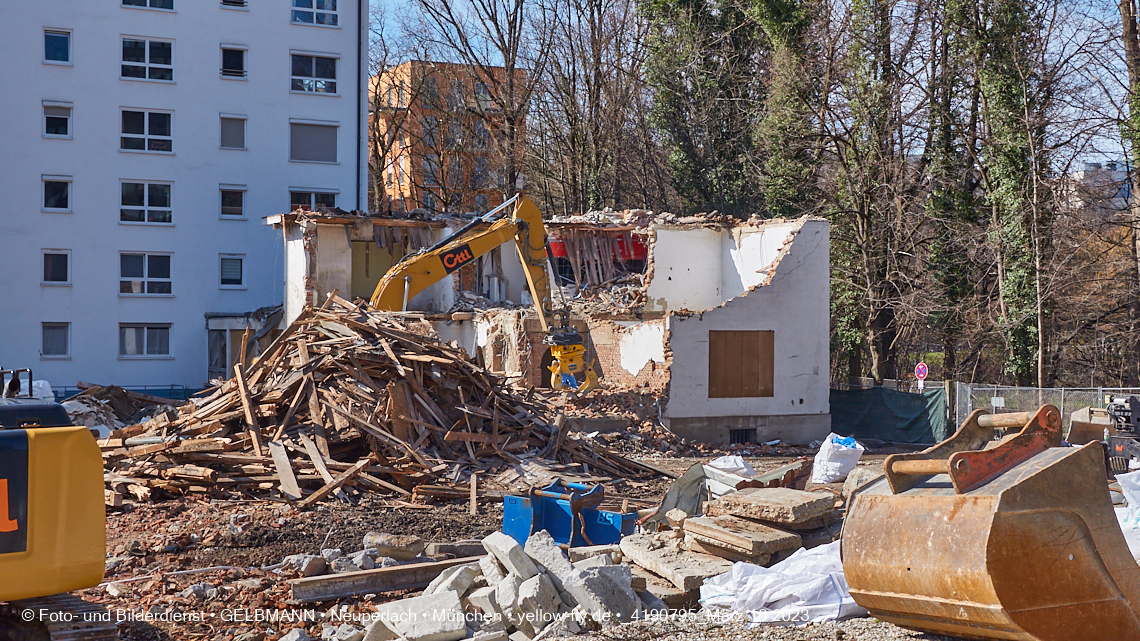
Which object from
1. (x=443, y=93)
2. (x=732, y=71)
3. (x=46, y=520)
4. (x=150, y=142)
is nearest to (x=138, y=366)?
(x=150, y=142)

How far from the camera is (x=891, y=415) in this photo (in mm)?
25875

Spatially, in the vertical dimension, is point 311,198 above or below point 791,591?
above

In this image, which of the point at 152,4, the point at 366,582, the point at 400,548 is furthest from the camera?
the point at 152,4

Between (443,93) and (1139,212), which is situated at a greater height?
(443,93)

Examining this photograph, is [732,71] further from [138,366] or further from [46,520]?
[46,520]

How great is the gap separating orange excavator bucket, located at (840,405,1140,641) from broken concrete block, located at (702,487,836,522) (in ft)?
7.35

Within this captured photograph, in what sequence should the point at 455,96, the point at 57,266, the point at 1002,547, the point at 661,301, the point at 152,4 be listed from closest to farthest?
the point at 1002,547 < the point at 661,301 < the point at 57,266 < the point at 152,4 < the point at 455,96

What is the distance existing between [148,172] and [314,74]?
660cm

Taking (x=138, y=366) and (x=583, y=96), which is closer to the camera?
(x=138, y=366)

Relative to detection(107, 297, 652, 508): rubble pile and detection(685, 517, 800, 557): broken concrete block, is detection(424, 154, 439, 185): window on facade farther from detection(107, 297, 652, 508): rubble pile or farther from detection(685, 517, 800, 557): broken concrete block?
detection(685, 517, 800, 557): broken concrete block

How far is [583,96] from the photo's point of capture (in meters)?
38.5

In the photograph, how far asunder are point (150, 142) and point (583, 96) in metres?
15.8

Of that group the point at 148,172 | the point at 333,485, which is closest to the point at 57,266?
the point at 148,172

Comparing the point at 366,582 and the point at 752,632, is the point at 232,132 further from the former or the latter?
the point at 752,632
